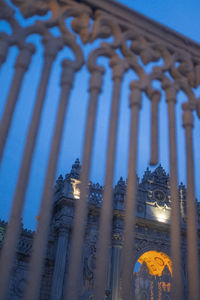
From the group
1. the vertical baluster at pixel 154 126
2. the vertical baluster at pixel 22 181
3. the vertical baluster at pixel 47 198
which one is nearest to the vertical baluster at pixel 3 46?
A: the vertical baluster at pixel 22 181

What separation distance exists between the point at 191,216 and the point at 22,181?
1762 millimetres

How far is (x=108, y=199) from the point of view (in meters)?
2.79

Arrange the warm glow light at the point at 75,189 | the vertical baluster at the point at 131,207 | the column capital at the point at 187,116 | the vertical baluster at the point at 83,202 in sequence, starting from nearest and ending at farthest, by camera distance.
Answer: the vertical baluster at the point at 83,202 → the vertical baluster at the point at 131,207 → the column capital at the point at 187,116 → the warm glow light at the point at 75,189

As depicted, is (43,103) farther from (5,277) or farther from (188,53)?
(188,53)

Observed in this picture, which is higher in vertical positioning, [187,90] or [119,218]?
[119,218]

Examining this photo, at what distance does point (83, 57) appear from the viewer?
10.9ft

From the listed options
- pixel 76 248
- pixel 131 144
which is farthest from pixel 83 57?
pixel 76 248

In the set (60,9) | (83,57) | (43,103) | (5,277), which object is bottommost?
(5,277)

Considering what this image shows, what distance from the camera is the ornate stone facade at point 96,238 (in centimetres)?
1252

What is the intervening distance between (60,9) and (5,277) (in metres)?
2.92

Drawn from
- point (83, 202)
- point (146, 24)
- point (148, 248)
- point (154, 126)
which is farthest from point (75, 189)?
point (83, 202)

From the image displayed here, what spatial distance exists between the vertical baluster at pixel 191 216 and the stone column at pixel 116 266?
39.6 feet

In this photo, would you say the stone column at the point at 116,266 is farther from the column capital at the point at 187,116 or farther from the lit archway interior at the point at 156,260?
the column capital at the point at 187,116

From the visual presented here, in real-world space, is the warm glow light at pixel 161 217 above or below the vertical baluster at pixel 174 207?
above
